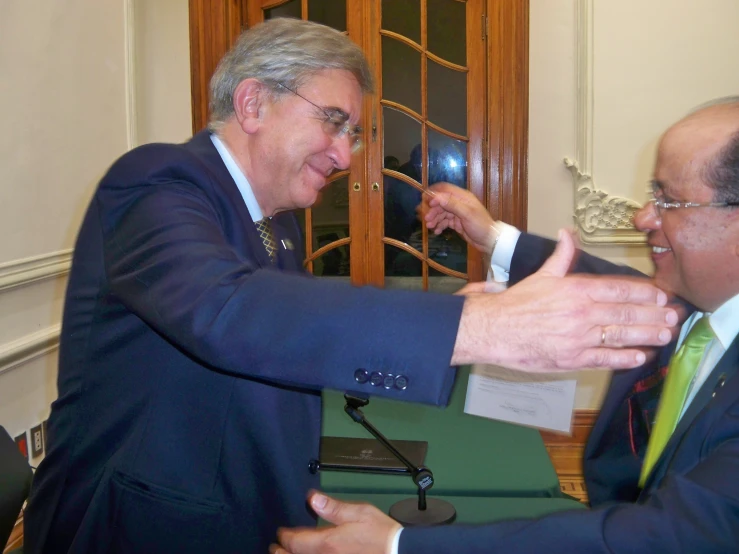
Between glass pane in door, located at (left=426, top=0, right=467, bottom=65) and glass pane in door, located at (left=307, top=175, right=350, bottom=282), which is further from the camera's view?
glass pane in door, located at (left=307, top=175, right=350, bottom=282)

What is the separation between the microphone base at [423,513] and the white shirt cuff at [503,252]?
0.69 meters

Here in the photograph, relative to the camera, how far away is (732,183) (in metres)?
1.25

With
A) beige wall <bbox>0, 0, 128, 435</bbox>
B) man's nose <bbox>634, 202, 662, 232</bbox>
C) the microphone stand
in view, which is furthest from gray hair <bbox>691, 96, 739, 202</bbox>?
beige wall <bbox>0, 0, 128, 435</bbox>

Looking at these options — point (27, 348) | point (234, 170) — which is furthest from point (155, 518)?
point (27, 348)

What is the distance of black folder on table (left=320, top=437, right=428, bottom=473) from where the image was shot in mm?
1699

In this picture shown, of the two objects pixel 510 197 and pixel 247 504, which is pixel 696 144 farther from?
pixel 510 197

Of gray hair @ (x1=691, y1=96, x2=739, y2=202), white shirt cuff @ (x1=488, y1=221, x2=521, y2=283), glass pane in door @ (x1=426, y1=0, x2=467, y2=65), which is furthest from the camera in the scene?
glass pane in door @ (x1=426, y1=0, x2=467, y2=65)

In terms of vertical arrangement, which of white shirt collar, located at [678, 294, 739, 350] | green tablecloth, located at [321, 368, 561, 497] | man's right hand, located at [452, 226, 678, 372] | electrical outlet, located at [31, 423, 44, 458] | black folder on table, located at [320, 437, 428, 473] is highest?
man's right hand, located at [452, 226, 678, 372]

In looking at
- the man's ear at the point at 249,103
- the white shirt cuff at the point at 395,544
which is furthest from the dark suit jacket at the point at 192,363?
the white shirt cuff at the point at 395,544

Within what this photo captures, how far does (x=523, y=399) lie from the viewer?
2.01m

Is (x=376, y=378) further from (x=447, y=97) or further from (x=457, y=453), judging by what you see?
(x=447, y=97)

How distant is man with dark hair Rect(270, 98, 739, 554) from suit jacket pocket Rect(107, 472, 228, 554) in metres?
0.14

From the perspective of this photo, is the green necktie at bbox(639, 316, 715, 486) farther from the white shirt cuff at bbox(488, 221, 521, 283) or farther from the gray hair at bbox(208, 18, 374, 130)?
the gray hair at bbox(208, 18, 374, 130)

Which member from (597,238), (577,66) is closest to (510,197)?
(597,238)
